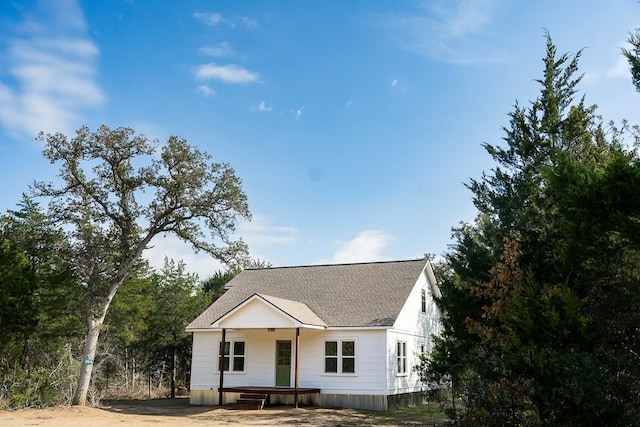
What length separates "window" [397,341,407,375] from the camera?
23719mm

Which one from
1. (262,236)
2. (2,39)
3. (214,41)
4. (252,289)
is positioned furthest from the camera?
(262,236)

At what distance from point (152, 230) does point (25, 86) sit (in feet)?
30.5

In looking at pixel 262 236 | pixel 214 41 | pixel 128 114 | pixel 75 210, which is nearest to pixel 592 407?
pixel 214 41

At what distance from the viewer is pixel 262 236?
31.0 metres

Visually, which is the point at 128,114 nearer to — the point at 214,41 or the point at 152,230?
the point at 214,41

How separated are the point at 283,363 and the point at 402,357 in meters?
5.27

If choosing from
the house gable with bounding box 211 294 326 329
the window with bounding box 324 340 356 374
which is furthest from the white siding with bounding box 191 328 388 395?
the house gable with bounding box 211 294 326 329

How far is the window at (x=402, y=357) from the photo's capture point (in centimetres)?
2372

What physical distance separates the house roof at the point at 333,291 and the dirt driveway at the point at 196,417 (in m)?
3.78

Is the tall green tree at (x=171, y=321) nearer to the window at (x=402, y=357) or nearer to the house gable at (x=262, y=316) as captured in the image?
the house gable at (x=262, y=316)

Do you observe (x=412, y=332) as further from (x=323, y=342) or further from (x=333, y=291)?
(x=323, y=342)

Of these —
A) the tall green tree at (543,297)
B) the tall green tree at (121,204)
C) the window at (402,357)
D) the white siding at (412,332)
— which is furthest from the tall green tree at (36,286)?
the tall green tree at (543,297)

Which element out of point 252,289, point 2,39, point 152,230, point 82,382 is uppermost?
point 2,39

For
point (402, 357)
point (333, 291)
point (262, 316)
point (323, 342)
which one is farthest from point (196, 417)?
point (402, 357)
